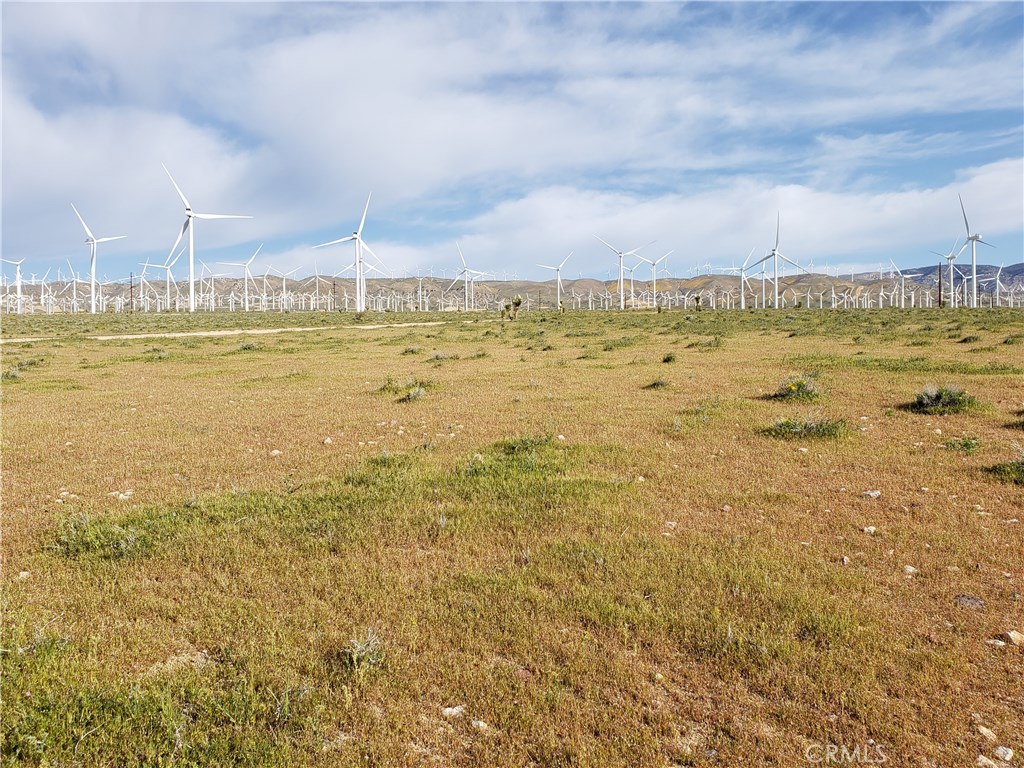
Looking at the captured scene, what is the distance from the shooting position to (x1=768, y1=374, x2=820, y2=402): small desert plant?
15086 millimetres

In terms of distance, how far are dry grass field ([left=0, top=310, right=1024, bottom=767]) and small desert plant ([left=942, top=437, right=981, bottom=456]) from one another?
4cm

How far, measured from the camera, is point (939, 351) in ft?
85.9

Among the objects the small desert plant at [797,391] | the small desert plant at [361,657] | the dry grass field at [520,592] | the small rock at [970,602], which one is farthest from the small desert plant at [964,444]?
the small desert plant at [361,657]

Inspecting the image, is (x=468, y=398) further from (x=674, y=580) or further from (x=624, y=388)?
(x=674, y=580)

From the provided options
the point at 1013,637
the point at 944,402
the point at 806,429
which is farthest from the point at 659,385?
the point at 1013,637

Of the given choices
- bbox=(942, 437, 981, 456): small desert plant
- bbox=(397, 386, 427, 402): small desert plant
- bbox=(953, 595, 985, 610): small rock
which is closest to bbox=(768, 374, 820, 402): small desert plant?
bbox=(942, 437, 981, 456): small desert plant

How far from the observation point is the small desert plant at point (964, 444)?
10172 millimetres

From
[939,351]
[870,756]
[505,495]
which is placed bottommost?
[870,756]

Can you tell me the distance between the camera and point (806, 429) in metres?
11.5

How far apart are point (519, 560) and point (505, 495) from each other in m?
1.98

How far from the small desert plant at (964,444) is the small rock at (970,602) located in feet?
18.0

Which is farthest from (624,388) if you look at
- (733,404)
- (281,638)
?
(281,638)

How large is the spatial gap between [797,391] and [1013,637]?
10.8 m

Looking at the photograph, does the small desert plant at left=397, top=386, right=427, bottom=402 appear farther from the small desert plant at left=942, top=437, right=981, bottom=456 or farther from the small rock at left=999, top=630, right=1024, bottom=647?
the small rock at left=999, top=630, right=1024, bottom=647
